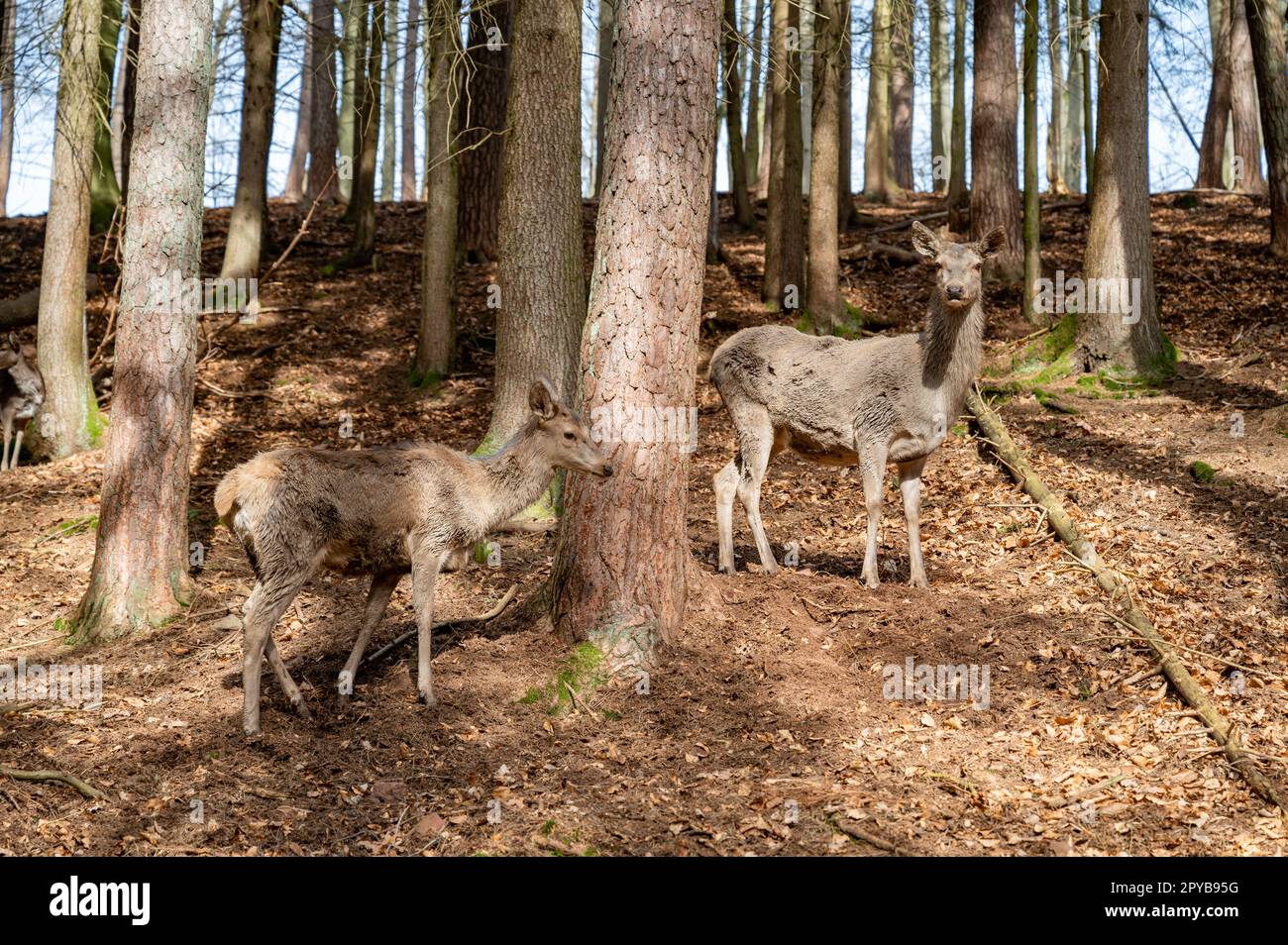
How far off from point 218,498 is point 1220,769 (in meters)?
6.17

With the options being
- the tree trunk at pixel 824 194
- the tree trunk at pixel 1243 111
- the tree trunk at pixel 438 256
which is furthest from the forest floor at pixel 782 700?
the tree trunk at pixel 1243 111

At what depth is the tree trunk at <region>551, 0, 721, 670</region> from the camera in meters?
7.68

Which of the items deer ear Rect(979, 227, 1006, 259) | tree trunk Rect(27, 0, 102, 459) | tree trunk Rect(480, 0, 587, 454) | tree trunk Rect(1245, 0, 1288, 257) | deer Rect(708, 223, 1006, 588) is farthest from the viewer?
tree trunk Rect(1245, 0, 1288, 257)

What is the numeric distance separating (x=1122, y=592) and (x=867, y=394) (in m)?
2.46

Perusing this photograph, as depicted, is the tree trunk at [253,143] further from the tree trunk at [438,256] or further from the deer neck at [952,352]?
the deer neck at [952,352]

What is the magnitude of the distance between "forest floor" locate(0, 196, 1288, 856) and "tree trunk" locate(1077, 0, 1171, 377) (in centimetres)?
122

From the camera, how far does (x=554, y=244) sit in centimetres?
1166

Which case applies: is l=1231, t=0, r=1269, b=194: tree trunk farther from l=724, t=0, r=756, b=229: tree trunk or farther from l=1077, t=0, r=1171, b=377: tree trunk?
l=1077, t=0, r=1171, b=377: tree trunk

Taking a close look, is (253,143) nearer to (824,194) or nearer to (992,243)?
(824,194)

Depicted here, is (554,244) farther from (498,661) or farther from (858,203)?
(858,203)

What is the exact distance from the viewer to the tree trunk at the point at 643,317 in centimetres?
768

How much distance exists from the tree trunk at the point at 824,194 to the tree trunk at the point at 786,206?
3.46 ft

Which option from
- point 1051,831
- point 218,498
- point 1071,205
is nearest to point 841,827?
point 1051,831

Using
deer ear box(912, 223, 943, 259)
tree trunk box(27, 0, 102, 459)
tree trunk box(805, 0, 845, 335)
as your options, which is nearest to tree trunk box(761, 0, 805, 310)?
tree trunk box(805, 0, 845, 335)
